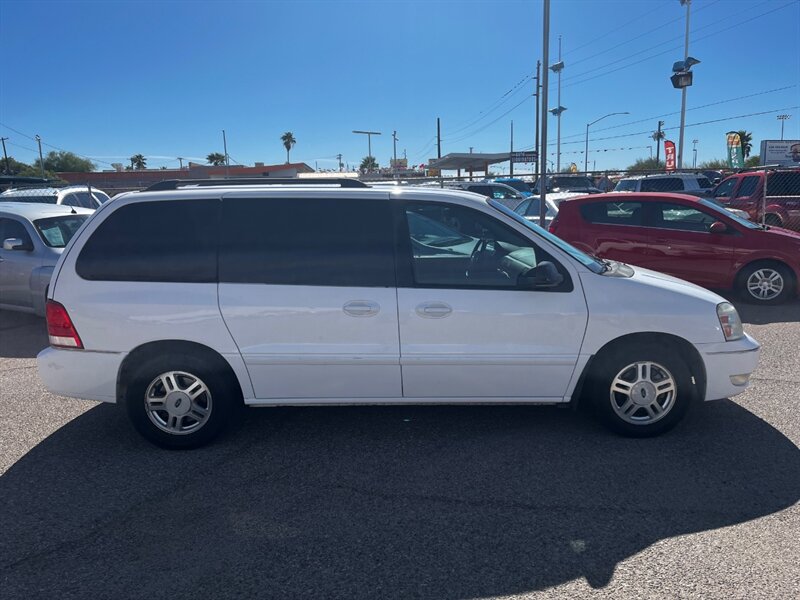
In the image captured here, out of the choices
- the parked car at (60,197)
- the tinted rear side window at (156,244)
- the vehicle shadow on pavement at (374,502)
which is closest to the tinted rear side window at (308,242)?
the tinted rear side window at (156,244)

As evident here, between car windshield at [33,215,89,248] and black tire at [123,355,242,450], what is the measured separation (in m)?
4.89

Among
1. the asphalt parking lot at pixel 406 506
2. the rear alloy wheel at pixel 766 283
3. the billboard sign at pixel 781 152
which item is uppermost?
the billboard sign at pixel 781 152

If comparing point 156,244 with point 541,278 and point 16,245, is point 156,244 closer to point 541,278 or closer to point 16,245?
point 541,278

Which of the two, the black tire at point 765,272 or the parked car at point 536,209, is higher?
the parked car at point 536,209

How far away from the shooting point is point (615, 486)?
3855 mm

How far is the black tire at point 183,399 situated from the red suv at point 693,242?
22.1 feet

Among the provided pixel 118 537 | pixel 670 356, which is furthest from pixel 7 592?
pixel 670 356

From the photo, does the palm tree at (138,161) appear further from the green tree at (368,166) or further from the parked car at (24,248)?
the parked car at (24,248)

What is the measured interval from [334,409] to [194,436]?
3.91 feet

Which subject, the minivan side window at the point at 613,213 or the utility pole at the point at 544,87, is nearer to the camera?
the minivan side window at the point at 613,213

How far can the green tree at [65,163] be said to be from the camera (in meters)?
79.3

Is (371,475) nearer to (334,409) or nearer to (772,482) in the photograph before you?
(334,409)

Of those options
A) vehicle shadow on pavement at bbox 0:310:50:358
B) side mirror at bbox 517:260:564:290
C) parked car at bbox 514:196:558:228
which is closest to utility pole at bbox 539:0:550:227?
parked car at bbox 514:196:558:228

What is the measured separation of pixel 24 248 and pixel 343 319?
5833mm
